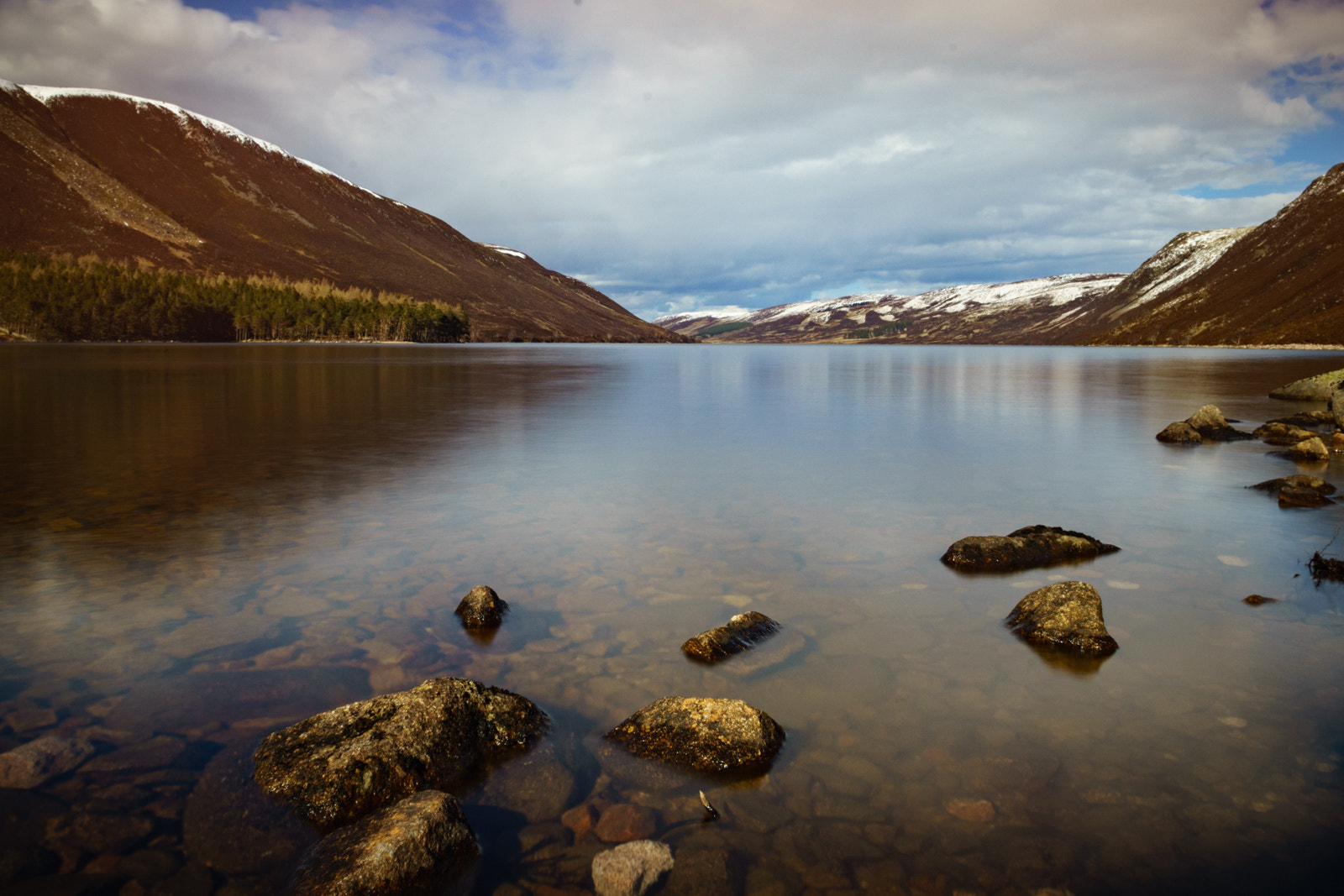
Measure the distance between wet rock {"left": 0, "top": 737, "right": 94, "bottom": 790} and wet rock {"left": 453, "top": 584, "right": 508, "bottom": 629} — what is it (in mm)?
4150

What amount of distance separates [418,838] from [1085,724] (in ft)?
21.2

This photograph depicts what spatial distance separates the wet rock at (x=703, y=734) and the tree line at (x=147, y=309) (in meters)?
189

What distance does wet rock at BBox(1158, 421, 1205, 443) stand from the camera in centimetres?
2753

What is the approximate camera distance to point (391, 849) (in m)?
5.29

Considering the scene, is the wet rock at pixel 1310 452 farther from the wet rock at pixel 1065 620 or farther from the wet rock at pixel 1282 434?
the wet rock at pixel 1065 620

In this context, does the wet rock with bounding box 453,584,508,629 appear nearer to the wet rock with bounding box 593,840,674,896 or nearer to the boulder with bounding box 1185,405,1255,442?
the wet rock with bounding box 593,840,674,896

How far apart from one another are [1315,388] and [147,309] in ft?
654

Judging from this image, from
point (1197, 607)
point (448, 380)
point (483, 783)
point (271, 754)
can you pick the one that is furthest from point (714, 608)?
point (448, 380)

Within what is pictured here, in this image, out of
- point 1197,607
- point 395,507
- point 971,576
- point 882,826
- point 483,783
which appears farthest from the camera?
point 395,507

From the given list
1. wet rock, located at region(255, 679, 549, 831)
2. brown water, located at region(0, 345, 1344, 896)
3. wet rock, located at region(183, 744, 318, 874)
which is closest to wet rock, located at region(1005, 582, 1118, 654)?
brown water, located at region(0, 345, 1344, 896)

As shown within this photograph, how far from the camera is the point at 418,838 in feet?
17.8

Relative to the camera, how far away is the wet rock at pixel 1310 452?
76.5 feet

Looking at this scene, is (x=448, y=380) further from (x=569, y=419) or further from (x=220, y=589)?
(x=220, y=589)

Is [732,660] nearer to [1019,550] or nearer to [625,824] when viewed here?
[625,824]
